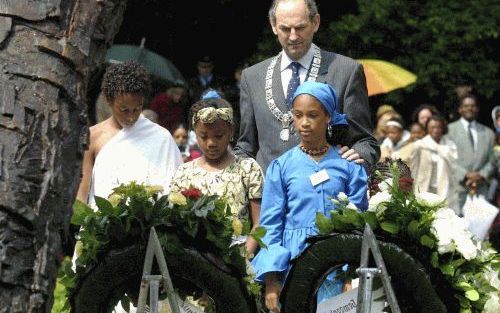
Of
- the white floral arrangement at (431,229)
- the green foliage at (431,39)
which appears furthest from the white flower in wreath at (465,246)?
the green foliage at (431,39)

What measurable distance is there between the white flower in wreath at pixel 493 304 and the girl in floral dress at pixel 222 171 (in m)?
1.44

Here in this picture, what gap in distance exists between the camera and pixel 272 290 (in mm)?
6820

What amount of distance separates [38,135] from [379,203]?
3254 millimetres

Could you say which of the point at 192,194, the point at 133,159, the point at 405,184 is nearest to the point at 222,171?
the point at 133,159

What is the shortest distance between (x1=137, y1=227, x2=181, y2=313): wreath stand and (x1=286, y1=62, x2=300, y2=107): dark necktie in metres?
2.38

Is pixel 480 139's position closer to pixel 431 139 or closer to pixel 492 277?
pixel 431 139

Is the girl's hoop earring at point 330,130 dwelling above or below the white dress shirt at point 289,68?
below

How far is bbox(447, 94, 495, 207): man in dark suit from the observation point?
704 inches

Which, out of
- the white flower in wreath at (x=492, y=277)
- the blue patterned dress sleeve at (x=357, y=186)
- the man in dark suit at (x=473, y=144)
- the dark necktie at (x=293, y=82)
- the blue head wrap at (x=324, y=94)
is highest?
the man in dark suit at (x=473, y=144)

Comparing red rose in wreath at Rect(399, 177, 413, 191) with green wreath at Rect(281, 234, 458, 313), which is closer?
green wreath at Rect(281, 234, 458, 313)

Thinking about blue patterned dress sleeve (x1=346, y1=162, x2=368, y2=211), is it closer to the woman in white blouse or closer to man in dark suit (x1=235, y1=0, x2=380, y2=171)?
man in dark suit (x1=235, y1=0, x2=380, y2=171)

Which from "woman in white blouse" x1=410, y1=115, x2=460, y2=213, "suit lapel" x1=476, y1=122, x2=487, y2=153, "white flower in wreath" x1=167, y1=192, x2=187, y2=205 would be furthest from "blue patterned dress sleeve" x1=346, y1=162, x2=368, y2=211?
"suit lapel" x1=476, y1=122, x2=487, y2=153

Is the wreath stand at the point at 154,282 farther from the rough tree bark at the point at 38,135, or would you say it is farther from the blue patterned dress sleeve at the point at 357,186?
the rough tree bark at the point at 38,135

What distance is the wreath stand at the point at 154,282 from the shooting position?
5461mm
